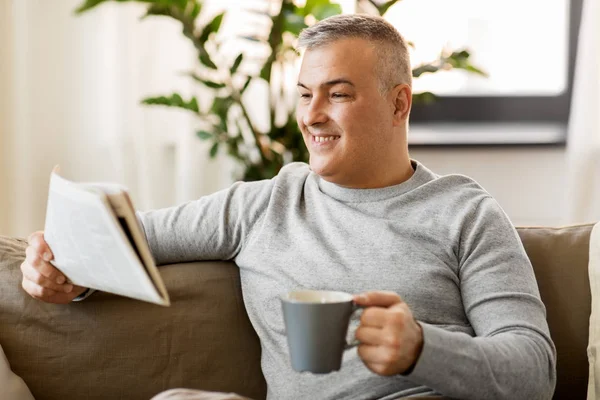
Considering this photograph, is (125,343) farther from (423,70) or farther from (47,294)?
(423,70)

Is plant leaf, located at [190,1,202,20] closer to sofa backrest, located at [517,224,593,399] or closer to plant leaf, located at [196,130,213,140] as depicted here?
plant leaf, located at [196,130,213,140]

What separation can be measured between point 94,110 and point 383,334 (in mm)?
1950

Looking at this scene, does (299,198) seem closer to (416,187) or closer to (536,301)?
(416,187)

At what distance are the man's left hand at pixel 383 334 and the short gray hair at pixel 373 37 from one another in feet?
1.87

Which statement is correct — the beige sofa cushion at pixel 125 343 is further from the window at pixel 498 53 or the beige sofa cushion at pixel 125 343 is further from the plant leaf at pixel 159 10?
the window at pixel 498 53

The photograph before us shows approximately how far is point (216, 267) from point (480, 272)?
0.52m

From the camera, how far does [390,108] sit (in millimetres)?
1626

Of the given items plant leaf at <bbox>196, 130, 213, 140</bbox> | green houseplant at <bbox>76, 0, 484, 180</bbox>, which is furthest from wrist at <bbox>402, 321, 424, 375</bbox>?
plant leaf at <bbox>196, 130, 213, 140</bbox>

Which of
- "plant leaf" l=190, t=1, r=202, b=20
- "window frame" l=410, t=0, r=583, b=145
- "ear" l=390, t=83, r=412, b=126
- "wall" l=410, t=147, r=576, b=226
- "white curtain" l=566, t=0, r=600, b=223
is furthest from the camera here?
"window frame" l=410, t=0, r=583, b=145

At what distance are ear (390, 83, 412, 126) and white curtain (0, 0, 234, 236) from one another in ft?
4.20

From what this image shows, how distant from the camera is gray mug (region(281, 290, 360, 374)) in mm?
1052

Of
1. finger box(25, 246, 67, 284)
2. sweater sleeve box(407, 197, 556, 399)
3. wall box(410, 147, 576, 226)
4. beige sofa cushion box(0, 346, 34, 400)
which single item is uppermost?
finger box(25, 246, 67, 284)

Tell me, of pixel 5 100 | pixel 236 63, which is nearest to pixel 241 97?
pixel 236 63

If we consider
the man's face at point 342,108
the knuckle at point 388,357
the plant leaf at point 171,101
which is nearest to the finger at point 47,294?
the man's face at point 342,108
